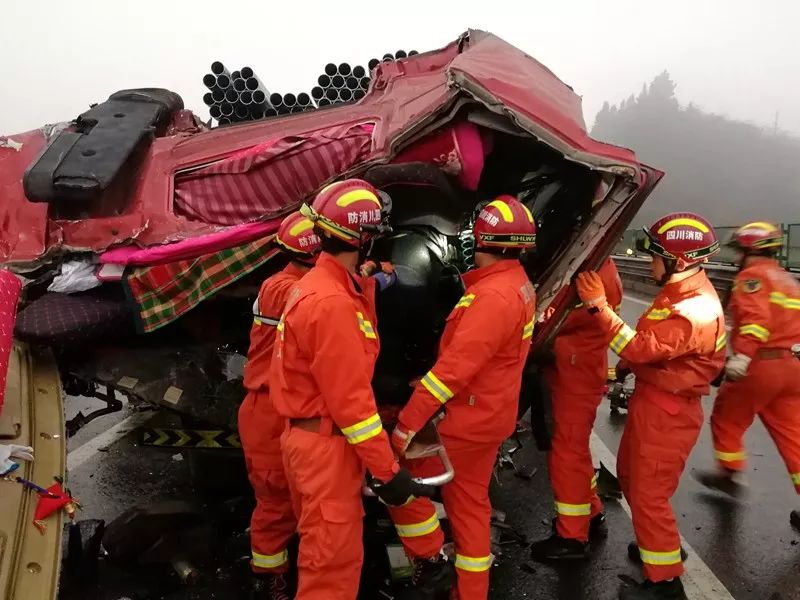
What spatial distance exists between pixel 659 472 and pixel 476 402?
988mm

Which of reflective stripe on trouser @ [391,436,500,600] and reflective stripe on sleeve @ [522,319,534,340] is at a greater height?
reflective stripe on sleeve @ [522,319,534,340]

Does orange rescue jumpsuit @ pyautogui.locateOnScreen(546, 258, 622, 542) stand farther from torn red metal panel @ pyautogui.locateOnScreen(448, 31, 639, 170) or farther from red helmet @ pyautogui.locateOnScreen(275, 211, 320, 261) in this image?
red helmet @ pyautogui.locateOnScreen(275, 211, 320, 261)

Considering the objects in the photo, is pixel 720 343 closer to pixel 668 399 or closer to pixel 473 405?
pixel 668 399

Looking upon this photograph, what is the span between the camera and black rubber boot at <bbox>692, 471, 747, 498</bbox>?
3936 millimetres

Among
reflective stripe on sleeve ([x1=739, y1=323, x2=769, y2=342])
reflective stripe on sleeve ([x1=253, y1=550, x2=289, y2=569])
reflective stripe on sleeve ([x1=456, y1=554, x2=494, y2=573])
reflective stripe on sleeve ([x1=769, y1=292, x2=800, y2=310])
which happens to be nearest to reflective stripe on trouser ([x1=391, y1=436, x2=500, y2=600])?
reflective stripe on sleeve ([x1=456, y1=554, x2=494, y2=573])

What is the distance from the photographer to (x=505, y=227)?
291 cm

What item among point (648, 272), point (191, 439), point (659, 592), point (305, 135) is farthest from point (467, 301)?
point (648, 272)

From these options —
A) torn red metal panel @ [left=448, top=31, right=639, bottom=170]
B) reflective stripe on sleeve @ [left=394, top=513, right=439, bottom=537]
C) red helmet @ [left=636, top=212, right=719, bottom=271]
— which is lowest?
reflective stripe on sleeve @ [left=394, top=513, right=439, bottom=537]

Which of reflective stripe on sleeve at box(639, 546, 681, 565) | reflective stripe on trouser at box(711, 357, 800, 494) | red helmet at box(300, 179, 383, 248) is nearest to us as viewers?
red helmet at box(300, 179, 383, 248)

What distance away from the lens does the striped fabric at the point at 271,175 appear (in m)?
3.33

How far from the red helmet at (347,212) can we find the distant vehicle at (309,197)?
604 mm

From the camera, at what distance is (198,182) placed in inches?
139

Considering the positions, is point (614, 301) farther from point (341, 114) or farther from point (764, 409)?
point (341, 114)

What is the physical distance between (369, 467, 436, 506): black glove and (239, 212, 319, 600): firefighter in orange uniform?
2.43 ft
